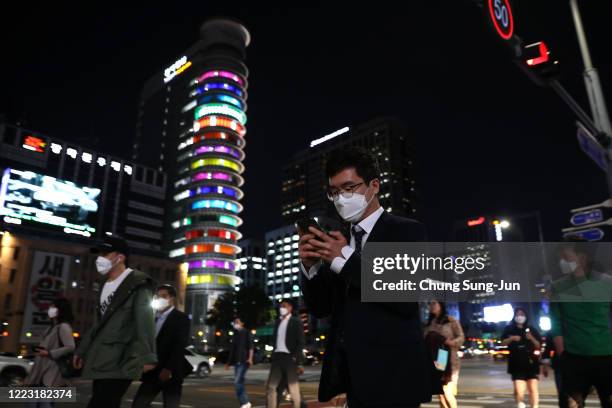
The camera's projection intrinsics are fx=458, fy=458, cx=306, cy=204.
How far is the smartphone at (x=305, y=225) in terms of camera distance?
2173mm

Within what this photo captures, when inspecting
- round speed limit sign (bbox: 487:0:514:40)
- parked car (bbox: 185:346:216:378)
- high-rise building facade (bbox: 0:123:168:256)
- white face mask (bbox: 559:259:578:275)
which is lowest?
parked car (bbox: 185:346:216:378)

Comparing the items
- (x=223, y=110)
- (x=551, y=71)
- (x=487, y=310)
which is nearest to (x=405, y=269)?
(x=551, y=71)

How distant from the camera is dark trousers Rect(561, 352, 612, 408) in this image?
384 centimetres

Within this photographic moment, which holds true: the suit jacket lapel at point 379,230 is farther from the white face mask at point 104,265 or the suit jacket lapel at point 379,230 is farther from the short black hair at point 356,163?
the white face mask at point 104,265

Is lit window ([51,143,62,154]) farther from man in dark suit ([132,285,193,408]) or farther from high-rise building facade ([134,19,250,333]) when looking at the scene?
man in dark suit ([132,285,193,408])

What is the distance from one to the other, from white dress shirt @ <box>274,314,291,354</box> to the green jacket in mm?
4737

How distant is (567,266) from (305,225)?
3181mm

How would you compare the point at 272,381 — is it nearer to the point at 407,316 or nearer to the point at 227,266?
the point at 407,316

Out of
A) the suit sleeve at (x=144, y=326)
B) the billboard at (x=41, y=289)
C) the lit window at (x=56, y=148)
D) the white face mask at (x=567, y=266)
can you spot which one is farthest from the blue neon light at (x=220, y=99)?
the white face mask at (x=567, y=266)

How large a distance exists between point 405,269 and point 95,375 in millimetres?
2817

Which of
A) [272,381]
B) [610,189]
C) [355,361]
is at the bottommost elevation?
[272,381]

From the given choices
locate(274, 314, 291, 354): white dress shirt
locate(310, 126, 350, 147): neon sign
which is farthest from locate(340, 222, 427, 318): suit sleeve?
locate(310, 126, 350, 147): neon sign

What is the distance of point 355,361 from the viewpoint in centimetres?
203

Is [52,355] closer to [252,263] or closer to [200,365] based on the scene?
[200,365]
